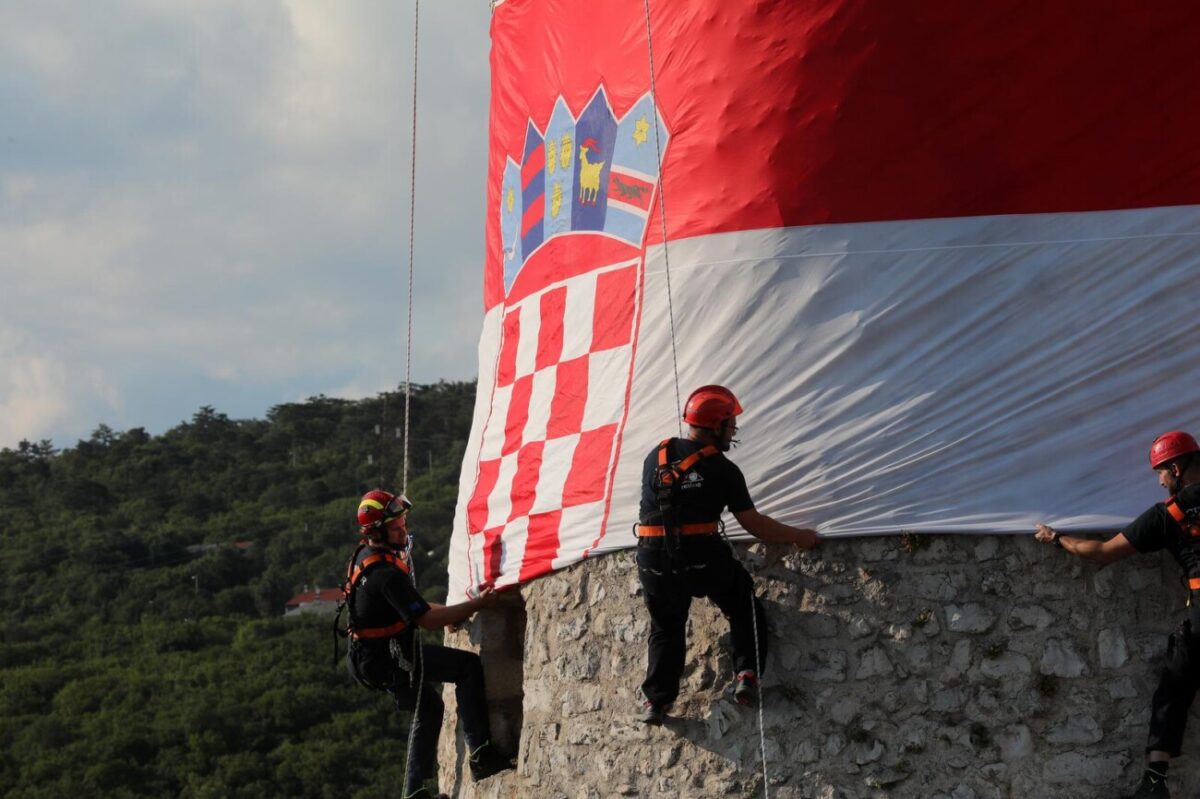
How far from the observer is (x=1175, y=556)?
6762mm

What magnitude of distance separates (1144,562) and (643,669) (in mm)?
2332

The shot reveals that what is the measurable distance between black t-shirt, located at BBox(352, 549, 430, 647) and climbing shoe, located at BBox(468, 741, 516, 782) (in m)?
0.74

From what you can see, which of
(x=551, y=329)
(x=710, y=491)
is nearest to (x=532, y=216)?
(x=551, y=329)

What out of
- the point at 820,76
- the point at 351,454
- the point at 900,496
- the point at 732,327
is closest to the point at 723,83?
the point at 820,76

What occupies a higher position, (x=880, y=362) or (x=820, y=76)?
(x=820, y=76)

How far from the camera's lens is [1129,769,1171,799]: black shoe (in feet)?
21.9

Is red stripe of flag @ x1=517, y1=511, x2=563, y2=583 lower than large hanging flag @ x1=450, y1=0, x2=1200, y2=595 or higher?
lower

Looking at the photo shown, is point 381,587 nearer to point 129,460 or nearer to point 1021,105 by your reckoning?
point 1021,105

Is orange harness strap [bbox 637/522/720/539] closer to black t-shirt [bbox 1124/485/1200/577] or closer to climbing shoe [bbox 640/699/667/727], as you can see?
climbing shoe [bbox 640/699/667/727]

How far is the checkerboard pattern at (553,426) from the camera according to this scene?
8047 mm

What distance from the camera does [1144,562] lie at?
703 centimetres

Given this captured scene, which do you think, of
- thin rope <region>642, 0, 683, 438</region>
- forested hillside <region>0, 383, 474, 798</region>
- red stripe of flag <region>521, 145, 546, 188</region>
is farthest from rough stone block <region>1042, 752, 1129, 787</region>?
forested hillside <region>0, 383, 474, 798</region>

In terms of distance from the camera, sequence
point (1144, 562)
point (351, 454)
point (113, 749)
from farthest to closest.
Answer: point (351, 454), point (113, 749), point (1144, 562)

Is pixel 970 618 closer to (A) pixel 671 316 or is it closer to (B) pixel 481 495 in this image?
(A) pixel 671 316
